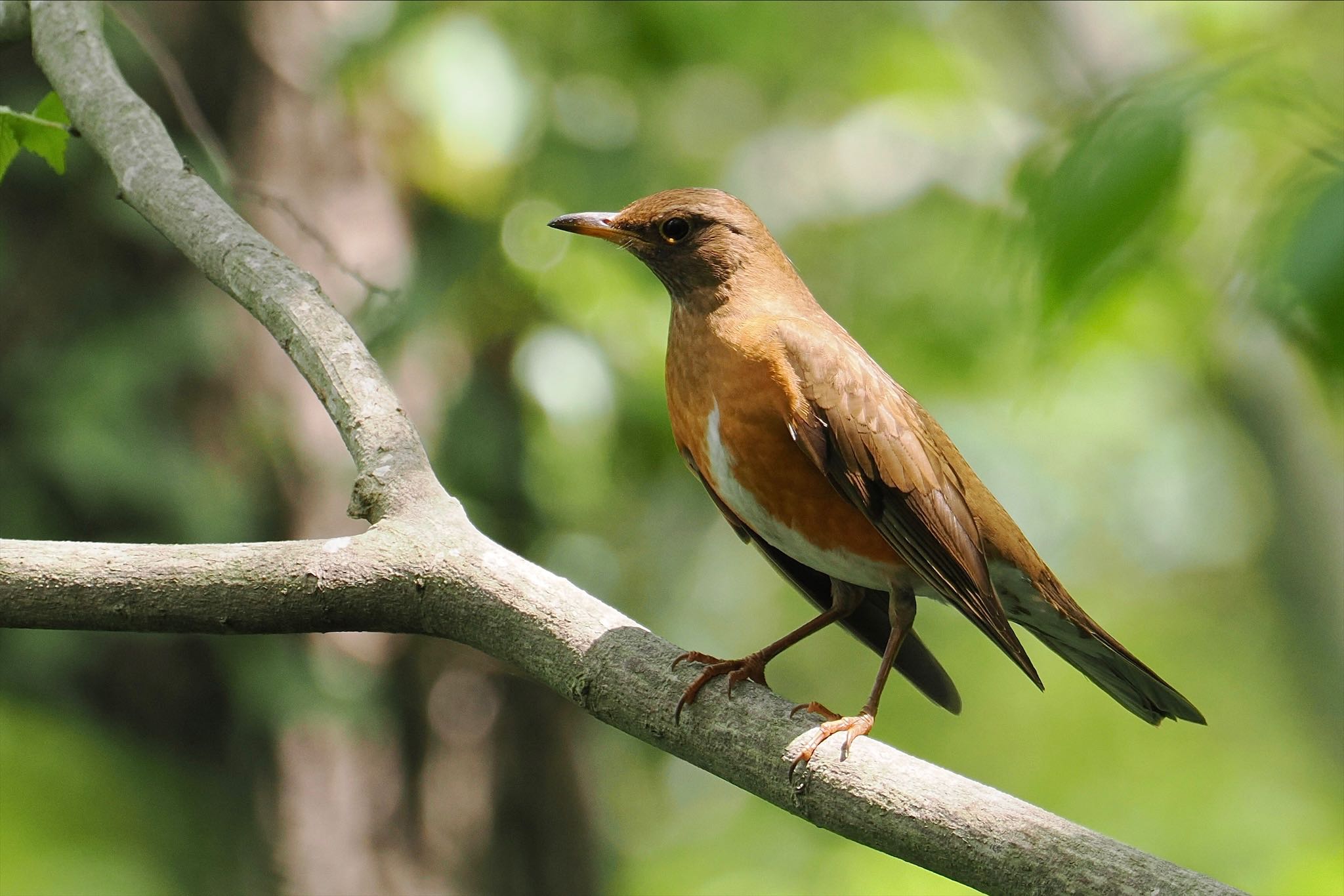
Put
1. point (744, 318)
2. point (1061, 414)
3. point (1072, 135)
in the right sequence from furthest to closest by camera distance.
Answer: point (1061, 414) < point (744, 318) < point (1072, 135)

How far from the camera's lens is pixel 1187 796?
10031 millimetres

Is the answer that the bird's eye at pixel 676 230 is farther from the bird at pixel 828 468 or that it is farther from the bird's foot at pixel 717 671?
the bird's foot at pixel 717 671

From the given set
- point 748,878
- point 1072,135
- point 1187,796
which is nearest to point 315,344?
point 1072,135

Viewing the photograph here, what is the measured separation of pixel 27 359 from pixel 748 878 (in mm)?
5013

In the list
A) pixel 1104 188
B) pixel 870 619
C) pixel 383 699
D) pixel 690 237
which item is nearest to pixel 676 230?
pixel 690 237

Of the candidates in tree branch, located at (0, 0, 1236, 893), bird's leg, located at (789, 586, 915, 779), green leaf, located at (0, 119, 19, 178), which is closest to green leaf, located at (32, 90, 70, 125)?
green leaf, located at (0, 119, 19, 178)

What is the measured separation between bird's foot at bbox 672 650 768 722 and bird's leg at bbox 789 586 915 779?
0.57 feet

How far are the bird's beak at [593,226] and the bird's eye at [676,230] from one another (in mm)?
124

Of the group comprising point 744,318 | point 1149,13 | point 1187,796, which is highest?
point 1149,13

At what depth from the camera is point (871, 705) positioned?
3154 millimetres

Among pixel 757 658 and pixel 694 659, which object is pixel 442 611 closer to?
pixel 694 659

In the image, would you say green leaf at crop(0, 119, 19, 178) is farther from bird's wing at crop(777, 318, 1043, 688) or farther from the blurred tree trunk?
the blurred tree trunk

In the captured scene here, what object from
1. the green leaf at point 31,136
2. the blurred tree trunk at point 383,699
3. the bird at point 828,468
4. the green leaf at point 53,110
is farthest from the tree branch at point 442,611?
the blurred tree trunk at point 383,699

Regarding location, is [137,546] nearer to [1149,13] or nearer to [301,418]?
[301,418]
